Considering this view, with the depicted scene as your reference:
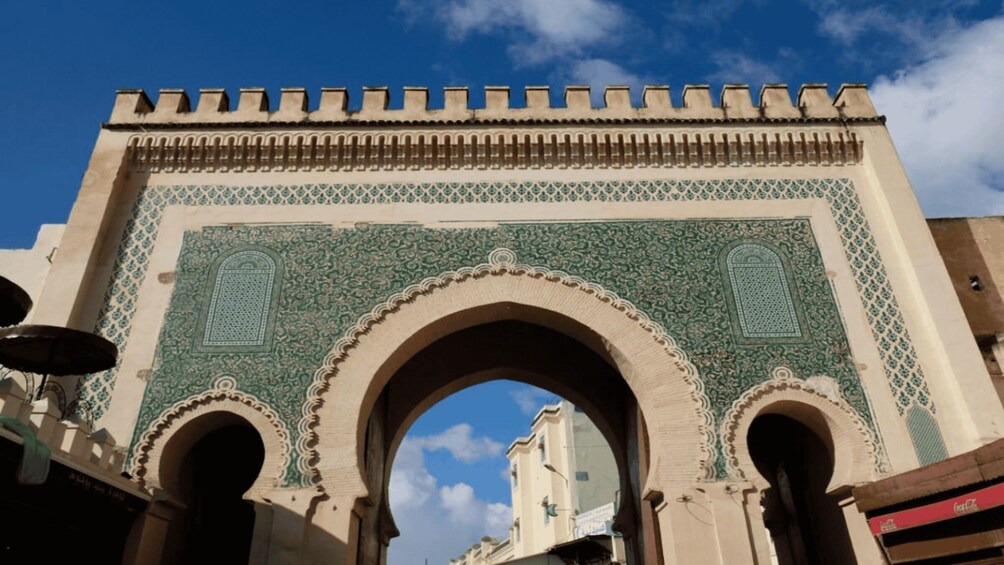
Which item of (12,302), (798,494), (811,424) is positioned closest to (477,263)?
(811,424)

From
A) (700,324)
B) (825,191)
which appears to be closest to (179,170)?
(700,324)

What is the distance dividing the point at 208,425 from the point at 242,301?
89 cm

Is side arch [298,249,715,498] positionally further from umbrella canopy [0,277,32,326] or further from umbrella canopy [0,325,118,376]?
umbrella canopy [0,277,32,326]

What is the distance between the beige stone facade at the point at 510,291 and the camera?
16.1 ft

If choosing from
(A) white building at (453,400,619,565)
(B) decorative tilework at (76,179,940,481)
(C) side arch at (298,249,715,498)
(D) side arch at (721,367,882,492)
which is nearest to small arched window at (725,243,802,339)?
(B) decorative tilework at (76,179,940,481)

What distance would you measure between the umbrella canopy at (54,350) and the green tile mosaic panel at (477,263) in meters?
0.71

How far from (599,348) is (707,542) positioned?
1506mm

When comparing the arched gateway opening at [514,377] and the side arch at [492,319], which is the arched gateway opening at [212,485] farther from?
the arched gateway opening at [514,377]

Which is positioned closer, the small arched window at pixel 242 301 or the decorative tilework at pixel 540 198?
the small arched window at pixel 242 301

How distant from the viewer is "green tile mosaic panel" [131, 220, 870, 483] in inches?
201

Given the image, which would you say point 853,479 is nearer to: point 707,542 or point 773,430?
point 707,542

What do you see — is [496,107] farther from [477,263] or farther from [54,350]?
[54,350]

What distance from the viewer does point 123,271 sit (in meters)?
5.54

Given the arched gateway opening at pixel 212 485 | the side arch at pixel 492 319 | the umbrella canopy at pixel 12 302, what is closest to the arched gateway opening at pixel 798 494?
the side arch at pixel 492 319
